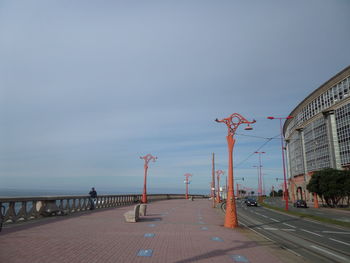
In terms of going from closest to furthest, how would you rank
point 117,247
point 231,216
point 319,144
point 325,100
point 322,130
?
1. point 117,247
2. point 231,216
3. point 325,100
4. point 322,130
5. point 319,144

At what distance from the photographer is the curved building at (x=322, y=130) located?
53875mm

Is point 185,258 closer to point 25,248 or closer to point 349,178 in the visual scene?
point 25,248

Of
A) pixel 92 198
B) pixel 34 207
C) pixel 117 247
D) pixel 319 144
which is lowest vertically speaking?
pixel 117 247

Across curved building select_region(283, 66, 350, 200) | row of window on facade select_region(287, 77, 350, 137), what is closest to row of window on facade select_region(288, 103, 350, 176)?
curved building select_region(283, 66, 350, 200)

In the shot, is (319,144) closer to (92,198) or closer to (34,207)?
(92,198)

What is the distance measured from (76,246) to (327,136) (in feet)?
203

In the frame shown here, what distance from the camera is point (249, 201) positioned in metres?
44.1

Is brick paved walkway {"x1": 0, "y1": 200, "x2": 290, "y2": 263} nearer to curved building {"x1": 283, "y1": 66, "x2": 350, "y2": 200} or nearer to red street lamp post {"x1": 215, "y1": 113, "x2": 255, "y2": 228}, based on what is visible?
red street lamp post {"x1": 215, "y1": 113, "x2": 255, "y2": 228}

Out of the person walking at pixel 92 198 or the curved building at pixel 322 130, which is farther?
the curved building at pixel 322 130

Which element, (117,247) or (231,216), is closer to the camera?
(117,247)

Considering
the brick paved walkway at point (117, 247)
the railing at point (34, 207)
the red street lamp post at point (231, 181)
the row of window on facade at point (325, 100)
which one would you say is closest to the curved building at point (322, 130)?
the row of window on facade at point (325, 100)

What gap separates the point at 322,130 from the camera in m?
61.9

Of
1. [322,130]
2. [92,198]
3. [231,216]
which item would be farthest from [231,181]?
[322,130]

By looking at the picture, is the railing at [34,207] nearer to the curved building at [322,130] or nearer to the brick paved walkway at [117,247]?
the brick paved walkway at [117,247]
